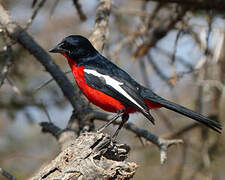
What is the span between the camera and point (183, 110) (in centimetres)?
389

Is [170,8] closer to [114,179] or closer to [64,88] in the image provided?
[64,88]

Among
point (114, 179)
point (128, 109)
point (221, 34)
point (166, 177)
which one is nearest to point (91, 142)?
point (114, 179)

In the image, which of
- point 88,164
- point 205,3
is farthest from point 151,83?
point 88,164

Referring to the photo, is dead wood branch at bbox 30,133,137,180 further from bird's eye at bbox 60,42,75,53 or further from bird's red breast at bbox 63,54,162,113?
bird's eye at bbox 60,42,75,53

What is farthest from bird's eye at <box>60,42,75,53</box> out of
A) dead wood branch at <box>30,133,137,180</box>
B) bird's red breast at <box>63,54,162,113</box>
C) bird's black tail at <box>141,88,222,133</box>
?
dead wood branch at <box>30,133,137,180</box>

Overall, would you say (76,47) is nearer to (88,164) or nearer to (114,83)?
(114,83)

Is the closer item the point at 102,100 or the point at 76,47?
the point at 102,100

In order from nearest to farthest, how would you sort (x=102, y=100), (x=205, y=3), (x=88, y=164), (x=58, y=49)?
1. (x=88, y=164)
2. (x=102, y=100)
3. (x=58, y=49)
4. (x=205, y=3)

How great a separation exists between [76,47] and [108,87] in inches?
25.4

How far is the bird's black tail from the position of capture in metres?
3.80

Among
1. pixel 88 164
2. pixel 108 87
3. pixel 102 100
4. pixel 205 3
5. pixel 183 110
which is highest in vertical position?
pixel 205 3

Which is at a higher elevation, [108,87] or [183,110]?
[108,87]

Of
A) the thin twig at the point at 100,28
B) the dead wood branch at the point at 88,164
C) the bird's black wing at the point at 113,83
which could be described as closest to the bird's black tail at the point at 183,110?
the bird's black wing at the point at 113,83

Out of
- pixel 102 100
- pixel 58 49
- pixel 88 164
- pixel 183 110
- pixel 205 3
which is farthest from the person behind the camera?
pixel 205 3
